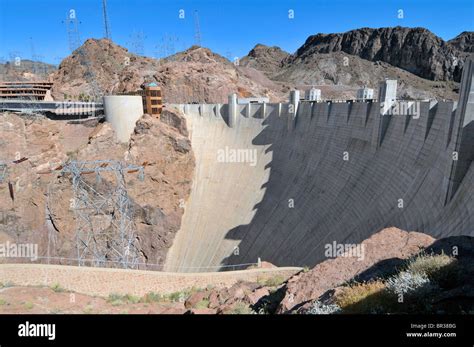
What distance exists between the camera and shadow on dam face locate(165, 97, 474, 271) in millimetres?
14133

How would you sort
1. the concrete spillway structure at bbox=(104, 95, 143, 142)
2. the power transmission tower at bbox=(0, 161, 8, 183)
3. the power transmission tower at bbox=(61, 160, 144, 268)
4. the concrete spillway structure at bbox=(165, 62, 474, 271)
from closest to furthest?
the concrete spillway structure at bbox=(165, 62, 474, 271), the power transmission tower at bbox=(61, 160, 144, 268), the power transmission tower at bbox=(0, 161, 8, 183), the concrete spillway structure at bbox=(104, 95, 143, 142)

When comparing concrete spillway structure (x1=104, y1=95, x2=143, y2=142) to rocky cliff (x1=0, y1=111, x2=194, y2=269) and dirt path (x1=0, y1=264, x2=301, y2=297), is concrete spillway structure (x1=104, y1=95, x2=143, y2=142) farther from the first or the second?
dirt path (x1=0, y1=264, x2=301, y2=297)

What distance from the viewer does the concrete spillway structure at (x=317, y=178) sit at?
1312 cm

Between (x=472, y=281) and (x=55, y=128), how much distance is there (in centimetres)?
4535

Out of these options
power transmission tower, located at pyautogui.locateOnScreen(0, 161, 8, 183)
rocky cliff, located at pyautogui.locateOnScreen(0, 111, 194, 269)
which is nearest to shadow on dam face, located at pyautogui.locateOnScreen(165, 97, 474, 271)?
rocky cliff, located at pyautogui.locateOnScreen(0, 111, 194, 269)

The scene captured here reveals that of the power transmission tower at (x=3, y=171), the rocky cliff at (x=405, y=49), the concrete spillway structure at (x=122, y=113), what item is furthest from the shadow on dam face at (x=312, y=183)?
the rocky cliff at (x=405, y=49)

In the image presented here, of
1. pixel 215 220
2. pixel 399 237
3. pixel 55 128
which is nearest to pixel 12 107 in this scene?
pixel 55 128

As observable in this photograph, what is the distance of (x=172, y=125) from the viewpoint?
1561 inches

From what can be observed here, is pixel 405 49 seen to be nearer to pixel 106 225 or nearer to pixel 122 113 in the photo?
pixel 122 113

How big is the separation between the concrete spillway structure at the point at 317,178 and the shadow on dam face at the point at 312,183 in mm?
76

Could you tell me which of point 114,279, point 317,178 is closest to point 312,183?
point 317,178

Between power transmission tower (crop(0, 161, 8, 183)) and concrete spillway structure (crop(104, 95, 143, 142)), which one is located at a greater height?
concrete spillway structure (crop(104, 95, 143, 142))

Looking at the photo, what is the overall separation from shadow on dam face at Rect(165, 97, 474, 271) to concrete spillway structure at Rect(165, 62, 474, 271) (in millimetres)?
76

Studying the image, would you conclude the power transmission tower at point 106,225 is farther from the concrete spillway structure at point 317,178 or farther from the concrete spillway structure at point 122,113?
the concrete spillway structure at point 122,113
